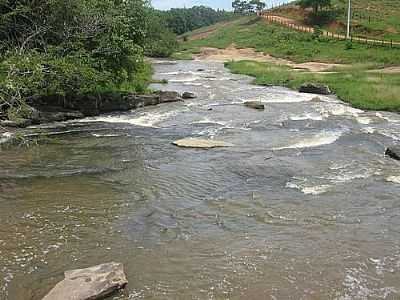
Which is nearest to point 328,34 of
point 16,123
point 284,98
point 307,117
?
point 284,98

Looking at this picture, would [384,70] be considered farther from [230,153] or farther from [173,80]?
[230,153]

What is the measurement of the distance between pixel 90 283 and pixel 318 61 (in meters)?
53.1

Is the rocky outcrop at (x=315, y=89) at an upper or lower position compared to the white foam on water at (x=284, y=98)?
upper

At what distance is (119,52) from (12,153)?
992cm

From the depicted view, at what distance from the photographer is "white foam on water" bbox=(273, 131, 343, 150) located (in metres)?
20.5

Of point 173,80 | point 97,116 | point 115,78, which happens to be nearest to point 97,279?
point 97,116

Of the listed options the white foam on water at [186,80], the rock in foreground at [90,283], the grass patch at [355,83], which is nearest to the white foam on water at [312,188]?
the rock in foreground at [90,283]

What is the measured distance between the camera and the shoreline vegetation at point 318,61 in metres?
32.1

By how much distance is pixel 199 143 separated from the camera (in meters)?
20.6

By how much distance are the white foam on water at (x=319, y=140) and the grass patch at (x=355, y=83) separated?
7.71 meters

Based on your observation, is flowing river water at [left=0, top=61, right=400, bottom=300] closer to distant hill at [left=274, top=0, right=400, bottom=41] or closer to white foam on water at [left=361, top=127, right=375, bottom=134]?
white foam on water at [left=361, top=127, right=375, bottom=134]

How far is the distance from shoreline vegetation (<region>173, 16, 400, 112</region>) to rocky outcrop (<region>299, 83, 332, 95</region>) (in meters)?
0.60

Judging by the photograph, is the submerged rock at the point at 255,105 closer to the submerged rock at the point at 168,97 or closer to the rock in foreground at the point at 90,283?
the submerged rock at the point at 168,97

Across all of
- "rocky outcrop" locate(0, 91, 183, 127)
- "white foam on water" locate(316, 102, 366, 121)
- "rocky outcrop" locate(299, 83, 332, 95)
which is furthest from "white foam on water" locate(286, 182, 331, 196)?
"rocky outcrop" locate(299, 83, 332, 95)
